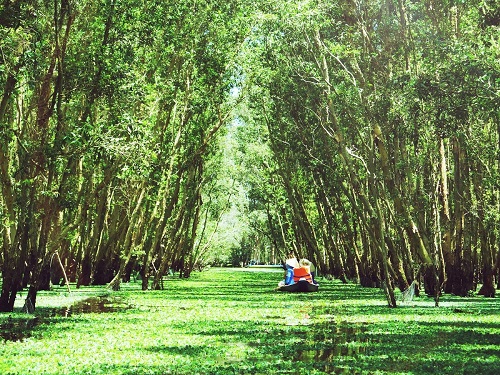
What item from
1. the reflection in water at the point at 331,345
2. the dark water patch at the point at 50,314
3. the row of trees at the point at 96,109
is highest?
the row of trees at the point at 96,109

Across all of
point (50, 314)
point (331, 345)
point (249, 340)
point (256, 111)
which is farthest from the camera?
point (256, 111)

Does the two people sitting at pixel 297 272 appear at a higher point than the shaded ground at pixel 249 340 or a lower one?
higher

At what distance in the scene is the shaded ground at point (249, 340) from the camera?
37.8 feet

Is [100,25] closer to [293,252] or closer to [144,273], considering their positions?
[144,273]

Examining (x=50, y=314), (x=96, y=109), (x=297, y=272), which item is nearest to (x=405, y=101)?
(x=96, y=109)

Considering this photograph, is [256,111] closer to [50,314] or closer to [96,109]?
[96,109]

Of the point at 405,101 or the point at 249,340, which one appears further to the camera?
the point at 405,101

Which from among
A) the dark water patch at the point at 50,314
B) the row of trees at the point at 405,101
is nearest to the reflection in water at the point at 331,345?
the dark water patch at the point at 50,314

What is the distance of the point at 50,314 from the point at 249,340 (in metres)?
8.00

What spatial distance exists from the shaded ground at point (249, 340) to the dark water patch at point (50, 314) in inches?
1.2

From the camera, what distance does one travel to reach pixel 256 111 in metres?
45.2

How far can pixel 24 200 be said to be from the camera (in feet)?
68.4

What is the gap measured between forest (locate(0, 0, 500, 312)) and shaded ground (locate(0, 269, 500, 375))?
2835 millimetres

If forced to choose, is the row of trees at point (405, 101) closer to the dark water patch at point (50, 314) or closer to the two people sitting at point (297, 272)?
the two people sitting at point (297, 272)
